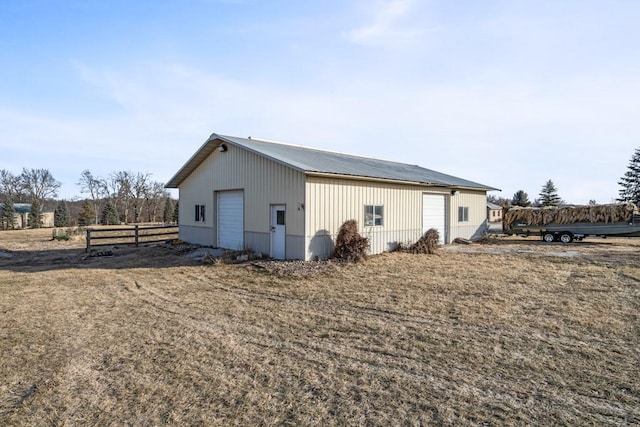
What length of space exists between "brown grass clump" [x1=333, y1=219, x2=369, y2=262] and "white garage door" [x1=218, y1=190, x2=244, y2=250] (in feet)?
14.5

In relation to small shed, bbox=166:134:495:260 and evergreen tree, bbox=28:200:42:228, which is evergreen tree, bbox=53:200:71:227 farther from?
small shed, bbox=166:134:495:260

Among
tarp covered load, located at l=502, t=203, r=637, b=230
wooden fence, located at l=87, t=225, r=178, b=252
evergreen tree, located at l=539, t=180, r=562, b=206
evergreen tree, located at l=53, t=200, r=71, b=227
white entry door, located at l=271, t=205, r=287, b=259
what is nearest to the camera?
white entry door, located at l=271, t=205, r=287, b=259

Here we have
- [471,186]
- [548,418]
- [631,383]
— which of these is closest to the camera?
[548,418]

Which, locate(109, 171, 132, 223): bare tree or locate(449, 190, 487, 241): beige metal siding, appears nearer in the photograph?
locate(449, 190, 487, 241): beige metal siding

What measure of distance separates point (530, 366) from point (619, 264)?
987 centimetres

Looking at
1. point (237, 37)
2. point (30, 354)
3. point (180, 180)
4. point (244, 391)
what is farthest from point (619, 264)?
point (180, 180)

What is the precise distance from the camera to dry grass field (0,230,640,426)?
12.1 ft

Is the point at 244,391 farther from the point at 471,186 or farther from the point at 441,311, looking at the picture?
the point at 471,186

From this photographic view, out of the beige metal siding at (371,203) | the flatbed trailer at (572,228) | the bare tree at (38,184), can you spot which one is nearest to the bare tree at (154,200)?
the bare tree at (38,184)

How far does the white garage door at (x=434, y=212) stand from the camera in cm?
1700

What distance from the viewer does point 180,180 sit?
18.4m

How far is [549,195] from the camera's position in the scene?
47250mm

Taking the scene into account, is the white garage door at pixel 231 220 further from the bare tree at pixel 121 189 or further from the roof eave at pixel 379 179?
the bare tree at pixel 121 189

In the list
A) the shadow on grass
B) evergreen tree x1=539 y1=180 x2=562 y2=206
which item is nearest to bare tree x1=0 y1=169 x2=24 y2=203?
the shadow on grass
